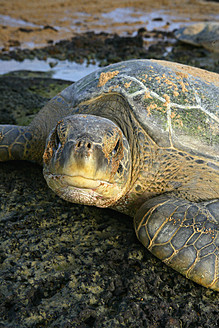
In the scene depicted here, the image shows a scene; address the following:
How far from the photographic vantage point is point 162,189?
2.62 meters

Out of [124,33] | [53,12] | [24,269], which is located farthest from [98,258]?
[53,12]

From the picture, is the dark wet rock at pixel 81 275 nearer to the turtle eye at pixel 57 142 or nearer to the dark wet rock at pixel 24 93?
the turtle eye at pixel 57 142

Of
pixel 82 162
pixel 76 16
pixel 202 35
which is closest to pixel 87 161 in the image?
Answer: pixel 82 162

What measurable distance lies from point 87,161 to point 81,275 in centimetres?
74

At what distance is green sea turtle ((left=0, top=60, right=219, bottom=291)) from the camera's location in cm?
209

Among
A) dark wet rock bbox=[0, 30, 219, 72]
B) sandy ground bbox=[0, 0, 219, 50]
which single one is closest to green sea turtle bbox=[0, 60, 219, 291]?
dark wet rock bbox=[0, 30, 219, 72]

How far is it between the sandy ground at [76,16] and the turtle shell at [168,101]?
5.70 m

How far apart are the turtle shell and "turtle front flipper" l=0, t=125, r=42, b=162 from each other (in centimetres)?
56

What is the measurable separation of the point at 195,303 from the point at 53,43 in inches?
296

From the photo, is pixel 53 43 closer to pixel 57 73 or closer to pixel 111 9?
pixel 57 73

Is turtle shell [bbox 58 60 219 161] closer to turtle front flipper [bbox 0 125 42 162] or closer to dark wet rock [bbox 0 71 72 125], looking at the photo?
turtle front flipper [bbox 0 125 42 162]

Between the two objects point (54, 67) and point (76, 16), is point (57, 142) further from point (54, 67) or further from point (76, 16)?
point (76, 16)

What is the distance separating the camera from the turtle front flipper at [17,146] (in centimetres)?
A: 322

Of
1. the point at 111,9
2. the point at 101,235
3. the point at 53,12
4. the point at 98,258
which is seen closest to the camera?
the point at 98,258
